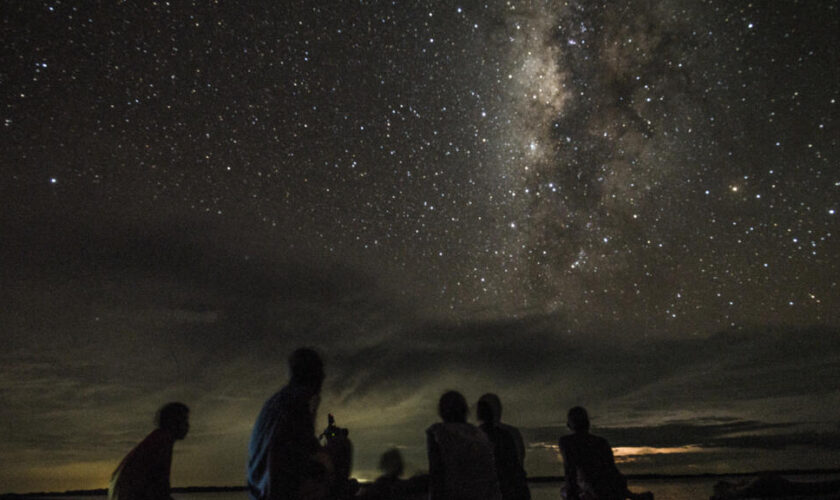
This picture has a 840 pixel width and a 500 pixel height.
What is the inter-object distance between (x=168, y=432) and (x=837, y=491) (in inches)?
153

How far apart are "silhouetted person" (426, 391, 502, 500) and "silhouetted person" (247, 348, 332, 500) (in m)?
0.80

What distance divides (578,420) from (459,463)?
152cm

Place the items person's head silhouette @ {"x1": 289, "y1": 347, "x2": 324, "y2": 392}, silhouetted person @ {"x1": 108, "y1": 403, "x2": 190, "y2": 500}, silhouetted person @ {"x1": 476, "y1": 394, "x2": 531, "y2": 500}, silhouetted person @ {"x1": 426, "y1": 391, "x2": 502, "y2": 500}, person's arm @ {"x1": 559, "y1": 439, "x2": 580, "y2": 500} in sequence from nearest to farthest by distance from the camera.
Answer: person's head silhouette @ {"x1": 289, "y1": 347, "x2": 324, "y2": 392} → silhouetted person @ {"x1": 426, "y1": 391, "x2": 502, "y2": 500} → silhouetted person @ {"x1": 108, "y1": 403, "x2": 190, "y2": 500} → silhouetted person @ {"x1": 476, "y1": 394, "x2": 531, "y2": 500} → person's arm @ {"x1": 559, "y1": 439, "x2": 580, "y2": 500}

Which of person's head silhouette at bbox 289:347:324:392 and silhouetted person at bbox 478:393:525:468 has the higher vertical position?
person's head silhouette at bbox 289:347:324:392

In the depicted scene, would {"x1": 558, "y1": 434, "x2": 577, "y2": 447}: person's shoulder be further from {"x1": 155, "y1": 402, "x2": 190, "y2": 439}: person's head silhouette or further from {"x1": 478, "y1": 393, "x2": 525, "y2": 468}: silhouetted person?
{"x1": 155, "y1": 402, "x2": 190, "y2": 439}: person's head silhouette

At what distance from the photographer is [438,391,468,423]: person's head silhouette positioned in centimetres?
308

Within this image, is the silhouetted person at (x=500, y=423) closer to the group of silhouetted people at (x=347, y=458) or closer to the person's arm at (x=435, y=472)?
the group of silhouetted people at (x=347, y=458)

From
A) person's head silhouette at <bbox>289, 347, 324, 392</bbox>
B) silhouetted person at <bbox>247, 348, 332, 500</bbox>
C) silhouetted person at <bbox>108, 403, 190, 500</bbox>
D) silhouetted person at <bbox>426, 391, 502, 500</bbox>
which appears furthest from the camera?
silhouetted person at <bbox>108, 403, 190, 500</bbox>

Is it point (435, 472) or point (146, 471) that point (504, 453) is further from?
point (146, 471)

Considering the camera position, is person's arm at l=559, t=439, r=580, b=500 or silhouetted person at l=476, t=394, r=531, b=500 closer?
silhouetted person at l=476, t=394, r=531, b=500

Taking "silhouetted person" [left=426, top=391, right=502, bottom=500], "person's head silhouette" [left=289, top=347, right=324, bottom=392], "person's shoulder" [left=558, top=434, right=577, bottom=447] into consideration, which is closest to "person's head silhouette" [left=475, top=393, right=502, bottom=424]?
"person's shoulder" [left=558, top=434, right=577, bottom=447]

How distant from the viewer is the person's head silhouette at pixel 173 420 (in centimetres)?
355

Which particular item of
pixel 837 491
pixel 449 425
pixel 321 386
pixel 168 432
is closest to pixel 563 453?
pixel 449 425

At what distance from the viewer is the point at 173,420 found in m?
3.59
